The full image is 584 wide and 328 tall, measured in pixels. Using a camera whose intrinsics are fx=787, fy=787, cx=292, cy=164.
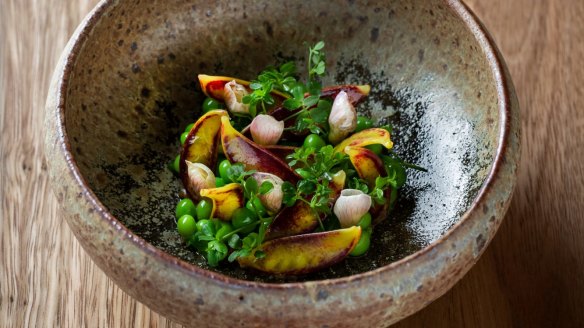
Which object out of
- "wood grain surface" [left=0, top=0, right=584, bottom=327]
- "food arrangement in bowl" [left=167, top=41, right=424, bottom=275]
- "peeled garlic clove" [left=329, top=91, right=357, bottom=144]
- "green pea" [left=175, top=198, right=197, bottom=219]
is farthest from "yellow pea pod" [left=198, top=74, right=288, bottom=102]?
"wood grain surface" [left=0, top=0, right=584, bottom=327]

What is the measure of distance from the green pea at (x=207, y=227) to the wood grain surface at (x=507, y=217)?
0.21 meters

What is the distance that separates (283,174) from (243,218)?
0.10 meters

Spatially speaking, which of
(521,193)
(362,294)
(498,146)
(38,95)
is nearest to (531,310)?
(521,193)

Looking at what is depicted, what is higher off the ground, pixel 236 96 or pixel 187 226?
pixel 236 96

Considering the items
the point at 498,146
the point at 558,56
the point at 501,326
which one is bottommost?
the point at 501,326

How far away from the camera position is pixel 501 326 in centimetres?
129

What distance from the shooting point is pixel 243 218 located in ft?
3.94

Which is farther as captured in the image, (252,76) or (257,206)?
(252,76)

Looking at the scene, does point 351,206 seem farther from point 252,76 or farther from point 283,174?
point 252,76

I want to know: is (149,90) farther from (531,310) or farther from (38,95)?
(531,310)

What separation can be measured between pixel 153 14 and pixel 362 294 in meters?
0.69

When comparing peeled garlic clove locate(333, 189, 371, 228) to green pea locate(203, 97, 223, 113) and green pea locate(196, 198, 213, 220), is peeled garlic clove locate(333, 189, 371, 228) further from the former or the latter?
green pea locate(203, 97, 223, 113)

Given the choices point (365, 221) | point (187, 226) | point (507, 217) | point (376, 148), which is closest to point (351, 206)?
point (365, 221)

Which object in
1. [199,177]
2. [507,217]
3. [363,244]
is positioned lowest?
[507,217]
